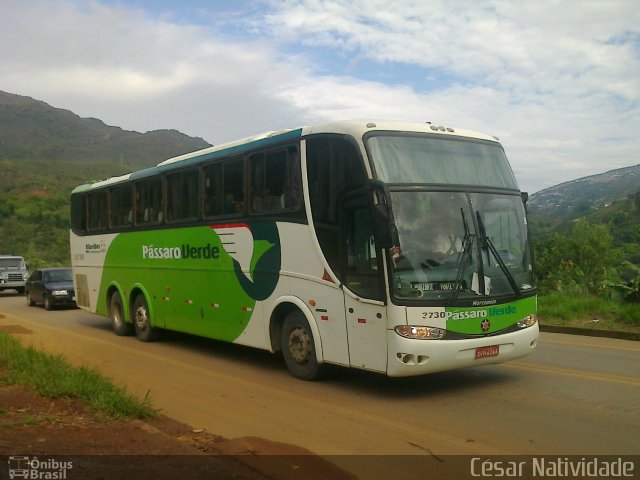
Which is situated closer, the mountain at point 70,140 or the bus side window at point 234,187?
the bus side window at point 234,187

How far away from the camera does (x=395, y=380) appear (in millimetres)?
9812

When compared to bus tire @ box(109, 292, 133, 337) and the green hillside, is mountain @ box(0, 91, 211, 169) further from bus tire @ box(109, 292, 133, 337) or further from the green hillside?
bus tire @ box(109, 292, 133, 337)

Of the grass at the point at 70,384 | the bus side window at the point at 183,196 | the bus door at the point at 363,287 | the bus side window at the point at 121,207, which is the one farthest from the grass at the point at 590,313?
the grass at the point at 70,384

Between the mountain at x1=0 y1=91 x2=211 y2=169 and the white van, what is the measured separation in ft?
273

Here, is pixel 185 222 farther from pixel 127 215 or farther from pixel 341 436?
pixel 341 436

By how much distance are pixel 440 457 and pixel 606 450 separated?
145 cm

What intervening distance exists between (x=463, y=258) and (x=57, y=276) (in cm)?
1976

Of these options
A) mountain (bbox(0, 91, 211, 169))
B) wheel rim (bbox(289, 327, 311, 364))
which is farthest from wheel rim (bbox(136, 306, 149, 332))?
mountain (bbox(0, 91, 211, 169))

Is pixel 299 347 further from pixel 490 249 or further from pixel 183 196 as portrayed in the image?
pixel 183 196

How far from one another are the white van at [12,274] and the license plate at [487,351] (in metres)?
28.5

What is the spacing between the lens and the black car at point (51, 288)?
23.6 m

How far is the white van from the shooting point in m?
32.3

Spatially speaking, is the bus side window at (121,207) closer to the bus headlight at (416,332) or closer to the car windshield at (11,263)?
the bus headlight at (416,332)

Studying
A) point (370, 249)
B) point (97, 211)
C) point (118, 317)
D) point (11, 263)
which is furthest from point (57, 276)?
point (370, 249)
